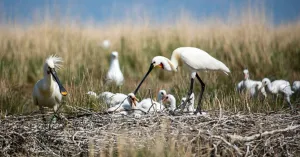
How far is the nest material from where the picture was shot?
5.75 metres

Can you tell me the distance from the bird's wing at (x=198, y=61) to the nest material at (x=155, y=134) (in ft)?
4.09

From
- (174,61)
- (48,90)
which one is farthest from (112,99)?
(174,61)

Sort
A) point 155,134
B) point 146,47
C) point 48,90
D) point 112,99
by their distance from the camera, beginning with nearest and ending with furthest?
point 155,134, point 48,90, point 112,99, point 146,47

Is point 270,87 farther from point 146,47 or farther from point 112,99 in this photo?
point 146,47

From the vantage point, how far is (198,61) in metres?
8.16

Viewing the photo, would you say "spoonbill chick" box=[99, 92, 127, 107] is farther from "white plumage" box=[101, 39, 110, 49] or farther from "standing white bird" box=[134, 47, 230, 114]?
"white plumage" box=[101, 39, 110, 49]

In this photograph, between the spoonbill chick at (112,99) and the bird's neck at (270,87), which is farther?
the bird's neck at (270,87)

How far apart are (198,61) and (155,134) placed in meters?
2.43

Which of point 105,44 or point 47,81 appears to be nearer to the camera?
point 47,81

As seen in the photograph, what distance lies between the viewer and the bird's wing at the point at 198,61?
8.17m

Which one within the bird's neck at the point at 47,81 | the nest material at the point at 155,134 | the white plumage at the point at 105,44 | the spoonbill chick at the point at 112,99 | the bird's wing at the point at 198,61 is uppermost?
the white plumage at the point at 105,44

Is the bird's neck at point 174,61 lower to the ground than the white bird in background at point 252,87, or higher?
higher

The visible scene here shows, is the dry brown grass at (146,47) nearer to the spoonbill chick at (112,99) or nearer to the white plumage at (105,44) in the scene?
the white plumage at (105,44)

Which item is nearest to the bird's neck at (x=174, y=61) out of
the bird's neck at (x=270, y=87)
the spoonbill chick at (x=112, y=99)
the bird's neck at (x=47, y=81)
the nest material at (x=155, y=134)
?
the spoonbill chick at (x=112, y=99)
